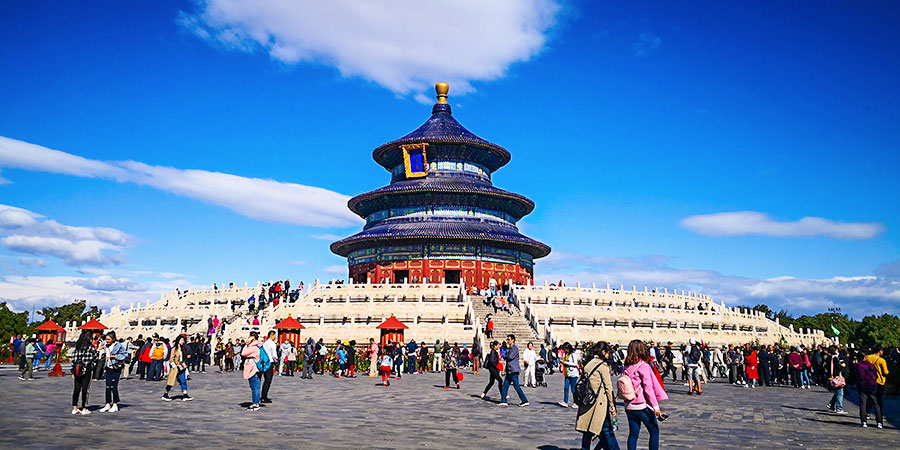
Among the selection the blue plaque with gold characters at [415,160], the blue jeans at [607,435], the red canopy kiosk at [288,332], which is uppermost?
the blue plaque with gold characters at [415,160]

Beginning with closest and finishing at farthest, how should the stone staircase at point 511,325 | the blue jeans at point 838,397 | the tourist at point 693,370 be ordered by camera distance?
1. the blue jeans at point 838,397
2. the tourist at point 693,370
3. the stone staircase at point 511,325

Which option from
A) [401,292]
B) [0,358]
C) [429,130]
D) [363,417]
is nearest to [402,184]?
[429,130]

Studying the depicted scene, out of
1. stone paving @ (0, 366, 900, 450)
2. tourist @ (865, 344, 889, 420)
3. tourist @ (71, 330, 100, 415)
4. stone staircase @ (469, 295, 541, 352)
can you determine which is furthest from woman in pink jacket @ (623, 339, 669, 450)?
stone staircase @ (469, 295, 541, 352)

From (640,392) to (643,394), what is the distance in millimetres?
53

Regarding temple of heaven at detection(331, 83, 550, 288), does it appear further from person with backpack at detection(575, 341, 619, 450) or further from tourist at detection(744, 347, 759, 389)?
person with backpack at detection(575, 341, 619, 450)

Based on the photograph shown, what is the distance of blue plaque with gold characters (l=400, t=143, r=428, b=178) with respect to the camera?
55.7 m

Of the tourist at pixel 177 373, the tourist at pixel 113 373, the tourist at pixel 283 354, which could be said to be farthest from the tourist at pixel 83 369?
the tourist at pixel 283 354

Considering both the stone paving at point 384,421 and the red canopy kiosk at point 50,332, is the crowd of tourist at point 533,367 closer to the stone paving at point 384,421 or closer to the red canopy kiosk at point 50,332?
the stone paving at point 384,421

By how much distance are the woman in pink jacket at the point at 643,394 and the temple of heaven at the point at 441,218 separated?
131 ft

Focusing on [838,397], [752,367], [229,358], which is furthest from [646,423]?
[229,358]

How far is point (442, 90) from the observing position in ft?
209

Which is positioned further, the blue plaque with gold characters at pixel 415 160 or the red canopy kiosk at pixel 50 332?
the blue plaque with gold characters at pixel 415 160

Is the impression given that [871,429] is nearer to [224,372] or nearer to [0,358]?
[224,372]

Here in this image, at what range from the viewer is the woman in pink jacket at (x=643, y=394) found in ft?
27.5
